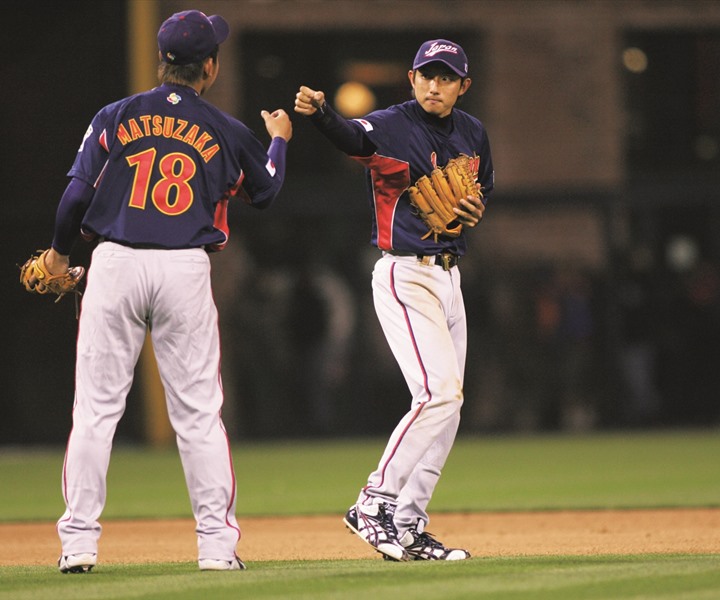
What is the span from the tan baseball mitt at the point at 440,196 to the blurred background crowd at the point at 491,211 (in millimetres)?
9674

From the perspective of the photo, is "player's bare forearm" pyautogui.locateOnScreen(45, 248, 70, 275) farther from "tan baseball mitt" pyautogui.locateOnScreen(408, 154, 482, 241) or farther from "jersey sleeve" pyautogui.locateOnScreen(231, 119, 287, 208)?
"tan baseball mitt" pyautogui.locateOnScreen(408, 154, 482, 241)

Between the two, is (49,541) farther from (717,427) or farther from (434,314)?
(717,427)

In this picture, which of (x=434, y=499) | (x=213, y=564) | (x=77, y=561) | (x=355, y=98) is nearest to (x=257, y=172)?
(x=213, y=564)

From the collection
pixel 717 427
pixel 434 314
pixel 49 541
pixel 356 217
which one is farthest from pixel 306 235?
pixel 434 314

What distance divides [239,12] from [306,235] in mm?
2542

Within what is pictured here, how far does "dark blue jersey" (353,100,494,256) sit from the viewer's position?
605 cm

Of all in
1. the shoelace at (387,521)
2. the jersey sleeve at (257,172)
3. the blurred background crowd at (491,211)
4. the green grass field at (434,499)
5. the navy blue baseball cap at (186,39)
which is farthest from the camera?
the blurred background crowd at (491,211)

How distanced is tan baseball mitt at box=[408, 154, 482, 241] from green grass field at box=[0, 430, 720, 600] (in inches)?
55.5

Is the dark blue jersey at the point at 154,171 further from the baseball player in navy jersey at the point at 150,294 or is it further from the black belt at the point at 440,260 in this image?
the black belt at the point at 440,260

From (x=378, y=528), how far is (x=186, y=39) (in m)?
2.11

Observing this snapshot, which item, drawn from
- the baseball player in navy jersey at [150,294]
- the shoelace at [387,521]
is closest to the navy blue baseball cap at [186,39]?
the baseball player in navy jersey at [150,294]

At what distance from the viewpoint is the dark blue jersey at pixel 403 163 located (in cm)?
605

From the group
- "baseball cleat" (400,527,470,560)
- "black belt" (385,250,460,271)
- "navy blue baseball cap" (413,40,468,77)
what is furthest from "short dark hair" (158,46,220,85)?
"baseball cleat" (400,527,470,560)

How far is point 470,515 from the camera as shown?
891 centimetres
